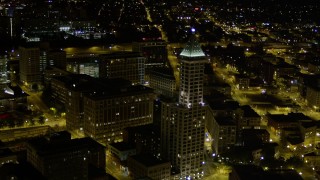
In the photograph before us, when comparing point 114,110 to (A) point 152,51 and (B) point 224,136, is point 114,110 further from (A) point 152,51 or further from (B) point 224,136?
(A) point 152,51

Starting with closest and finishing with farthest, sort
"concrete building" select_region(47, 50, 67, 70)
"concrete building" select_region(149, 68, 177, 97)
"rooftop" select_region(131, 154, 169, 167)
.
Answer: "rooftop" select_region(131, 154, 169, 167), "concrete building" select_region(149, 68, 177, 97), "concrete building" select_region(47, 50, 67, 70)

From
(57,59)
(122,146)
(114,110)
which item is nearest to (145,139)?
(122,146)

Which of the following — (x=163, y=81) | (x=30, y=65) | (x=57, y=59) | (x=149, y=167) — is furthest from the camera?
(x=57, y=59)

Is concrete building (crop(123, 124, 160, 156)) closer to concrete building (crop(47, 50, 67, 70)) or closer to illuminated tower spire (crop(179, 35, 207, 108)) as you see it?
illuminated tower spire (crop(179, 35, 207, 108))

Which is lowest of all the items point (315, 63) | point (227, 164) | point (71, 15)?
point (227, 164)

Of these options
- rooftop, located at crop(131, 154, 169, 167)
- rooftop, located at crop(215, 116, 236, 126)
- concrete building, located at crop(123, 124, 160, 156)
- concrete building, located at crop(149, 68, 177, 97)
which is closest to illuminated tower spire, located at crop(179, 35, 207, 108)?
rooftop, located at crop(131, 154, 169, 167)

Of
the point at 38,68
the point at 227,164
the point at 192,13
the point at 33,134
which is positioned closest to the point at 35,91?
the point at 38,68

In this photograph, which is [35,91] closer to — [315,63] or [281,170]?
[281,170]
